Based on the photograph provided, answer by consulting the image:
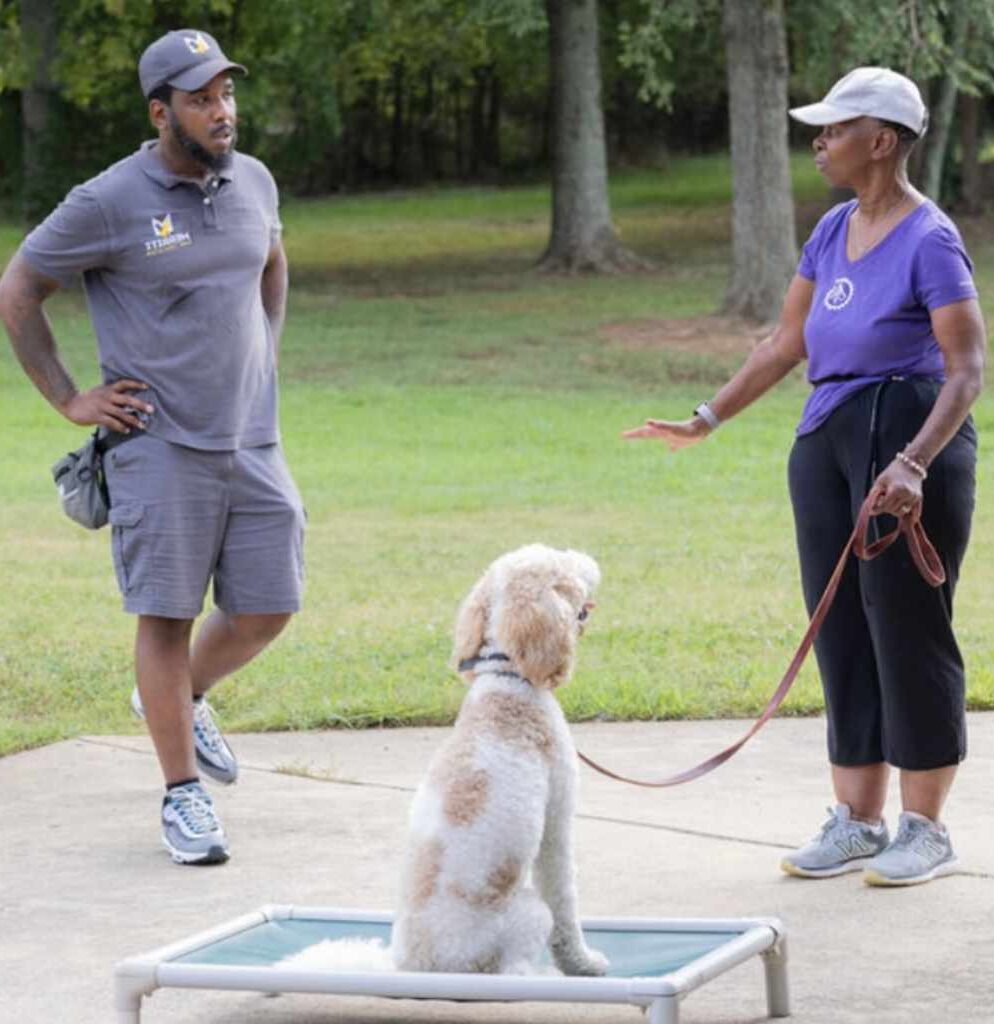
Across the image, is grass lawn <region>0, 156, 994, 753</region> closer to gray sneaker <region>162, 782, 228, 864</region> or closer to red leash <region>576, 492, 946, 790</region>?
gray sneaker <region>162, 782, 228, 864</region>

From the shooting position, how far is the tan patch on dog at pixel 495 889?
466cm

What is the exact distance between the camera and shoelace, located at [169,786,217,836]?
642 centimetres

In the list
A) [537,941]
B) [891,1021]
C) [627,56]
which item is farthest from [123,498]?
[627,56]

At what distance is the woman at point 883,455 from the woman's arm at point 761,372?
Answer: 0.04ft

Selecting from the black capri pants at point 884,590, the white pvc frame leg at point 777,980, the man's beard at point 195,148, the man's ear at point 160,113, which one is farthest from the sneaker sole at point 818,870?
the man's ear at point 160,113

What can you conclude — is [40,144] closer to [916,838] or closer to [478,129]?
[478,129]

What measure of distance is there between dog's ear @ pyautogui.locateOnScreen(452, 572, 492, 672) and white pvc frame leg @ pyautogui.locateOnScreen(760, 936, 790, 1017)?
0.91 meters

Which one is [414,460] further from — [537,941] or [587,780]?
[537,941]

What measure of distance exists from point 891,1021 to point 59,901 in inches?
89.5

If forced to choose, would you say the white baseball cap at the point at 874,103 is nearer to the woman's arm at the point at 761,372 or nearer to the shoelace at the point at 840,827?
the woman's arm at the point at 761,372

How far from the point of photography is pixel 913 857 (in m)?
6.01

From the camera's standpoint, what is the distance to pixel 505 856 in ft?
15.3

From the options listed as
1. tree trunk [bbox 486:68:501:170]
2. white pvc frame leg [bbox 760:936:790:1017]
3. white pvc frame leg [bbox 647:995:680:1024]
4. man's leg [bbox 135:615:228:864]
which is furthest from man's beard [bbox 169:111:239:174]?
tree trunk [bbox 486:68:501:170]

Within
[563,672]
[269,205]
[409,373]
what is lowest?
[409,373]
